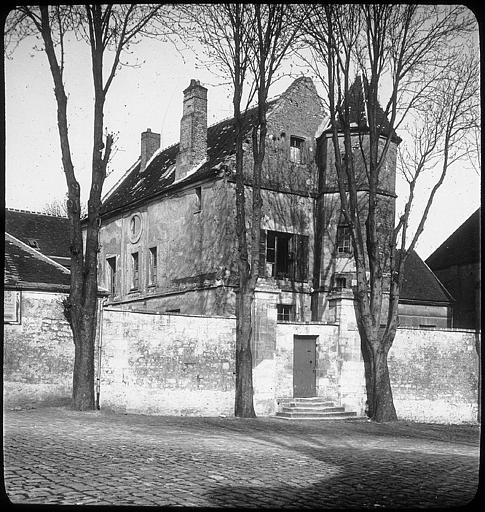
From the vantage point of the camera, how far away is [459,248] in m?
35.4

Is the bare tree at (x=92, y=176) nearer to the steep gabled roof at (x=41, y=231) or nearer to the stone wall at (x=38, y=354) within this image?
the stone wall at (x=38, y=354)

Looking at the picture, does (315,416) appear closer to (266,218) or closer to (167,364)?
(167,364)

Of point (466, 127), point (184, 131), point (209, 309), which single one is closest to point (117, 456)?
point (209, 309)

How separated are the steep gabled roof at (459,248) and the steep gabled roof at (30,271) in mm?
22299

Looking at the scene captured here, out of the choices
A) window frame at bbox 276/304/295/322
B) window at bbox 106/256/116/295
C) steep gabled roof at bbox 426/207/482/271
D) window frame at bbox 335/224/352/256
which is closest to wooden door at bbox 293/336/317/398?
window frame at bbox 276/304/295/322

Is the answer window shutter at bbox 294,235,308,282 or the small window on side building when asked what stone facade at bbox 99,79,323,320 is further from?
the small window on side building

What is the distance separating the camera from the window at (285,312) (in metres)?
24.5

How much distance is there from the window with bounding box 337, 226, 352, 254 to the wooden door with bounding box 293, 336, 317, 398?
510 cm

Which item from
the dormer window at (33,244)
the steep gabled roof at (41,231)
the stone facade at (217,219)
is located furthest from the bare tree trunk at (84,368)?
the dormer window at (33,244)

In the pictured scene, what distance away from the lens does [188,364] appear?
61.4ft

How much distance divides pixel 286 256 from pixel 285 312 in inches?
81.8

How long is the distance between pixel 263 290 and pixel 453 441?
6.77m

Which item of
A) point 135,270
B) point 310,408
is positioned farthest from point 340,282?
point 135,270

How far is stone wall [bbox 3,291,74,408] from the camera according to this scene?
682 inches
